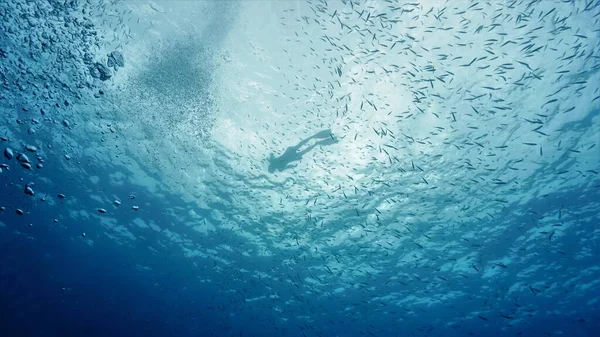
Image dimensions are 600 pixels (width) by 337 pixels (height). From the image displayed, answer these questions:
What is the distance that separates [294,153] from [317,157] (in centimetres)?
107

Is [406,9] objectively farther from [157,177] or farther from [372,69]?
[157,177]

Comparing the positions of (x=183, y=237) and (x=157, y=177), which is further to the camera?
(x=183, y=237)

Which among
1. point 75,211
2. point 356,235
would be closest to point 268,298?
point 356,235

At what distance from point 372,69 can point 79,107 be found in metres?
12.6

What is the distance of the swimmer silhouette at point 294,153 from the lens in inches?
506

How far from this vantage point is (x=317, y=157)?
44.6 ft

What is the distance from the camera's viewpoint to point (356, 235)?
675 inches

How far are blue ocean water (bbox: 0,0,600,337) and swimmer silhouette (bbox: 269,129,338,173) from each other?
0.30ft

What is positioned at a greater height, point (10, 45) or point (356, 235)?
point (10, 45)

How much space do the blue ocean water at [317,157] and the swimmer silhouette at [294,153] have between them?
0.30 ft

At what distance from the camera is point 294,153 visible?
44.1 feet

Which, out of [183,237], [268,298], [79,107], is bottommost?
[268,298]

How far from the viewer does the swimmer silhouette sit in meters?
12.9

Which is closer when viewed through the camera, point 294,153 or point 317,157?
point 294,153
